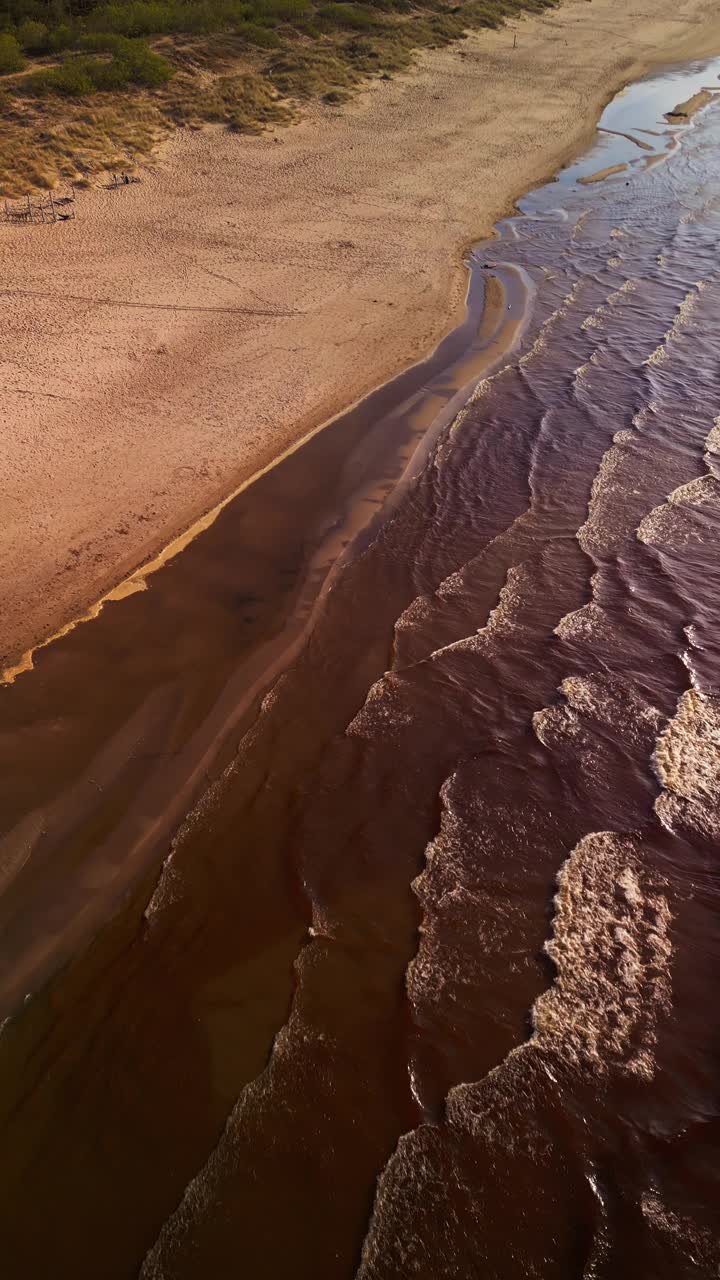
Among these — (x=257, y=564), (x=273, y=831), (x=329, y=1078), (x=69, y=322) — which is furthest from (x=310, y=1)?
(x=329, y=1078)

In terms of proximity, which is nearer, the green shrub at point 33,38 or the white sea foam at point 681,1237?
the white sea foam at point 681,1237

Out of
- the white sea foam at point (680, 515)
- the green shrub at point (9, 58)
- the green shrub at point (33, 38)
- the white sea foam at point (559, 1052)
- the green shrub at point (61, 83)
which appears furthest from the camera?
the green shrub at point (33, 38)

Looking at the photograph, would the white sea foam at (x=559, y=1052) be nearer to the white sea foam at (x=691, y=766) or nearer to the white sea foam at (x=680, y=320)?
the white sea foam at (x=691, y=766)

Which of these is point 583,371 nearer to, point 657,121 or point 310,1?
point 657,121

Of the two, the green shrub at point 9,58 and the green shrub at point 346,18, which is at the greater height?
the green shrub at point 346,18

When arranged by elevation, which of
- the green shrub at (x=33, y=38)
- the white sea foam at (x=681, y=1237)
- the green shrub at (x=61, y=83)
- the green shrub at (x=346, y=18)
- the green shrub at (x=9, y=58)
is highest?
the green shrub at (x=346, y=18)

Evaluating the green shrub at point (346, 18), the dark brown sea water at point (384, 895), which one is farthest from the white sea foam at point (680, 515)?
the green shrub at point (346, 18)
